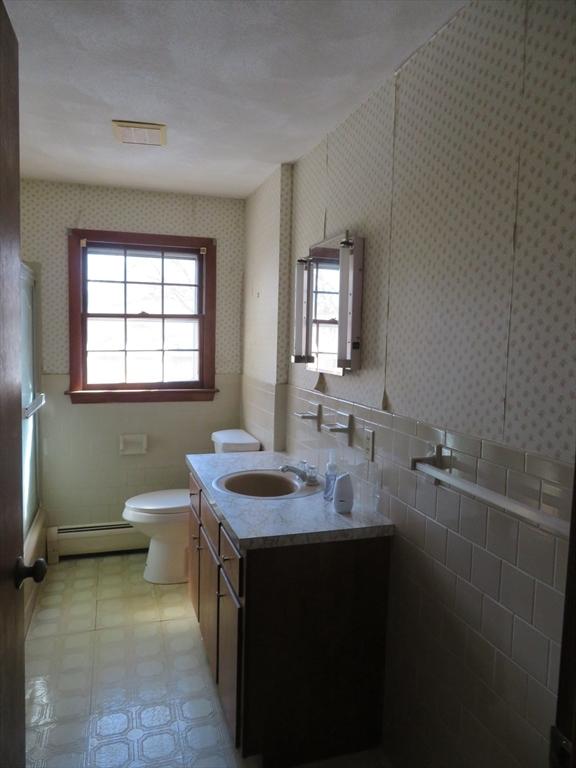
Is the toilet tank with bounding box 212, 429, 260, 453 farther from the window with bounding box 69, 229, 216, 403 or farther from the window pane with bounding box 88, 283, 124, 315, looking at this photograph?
the window pane with bounding box 88, 283, 124, 315

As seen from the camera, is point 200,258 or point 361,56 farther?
point 200,258

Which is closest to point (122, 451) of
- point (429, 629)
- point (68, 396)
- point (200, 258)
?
point (68, 396)

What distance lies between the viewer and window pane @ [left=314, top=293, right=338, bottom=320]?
2.48 m

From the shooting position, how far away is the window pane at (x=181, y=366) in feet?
13.2

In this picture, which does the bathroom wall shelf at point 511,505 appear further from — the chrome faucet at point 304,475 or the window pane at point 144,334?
the window pane at point 144,334

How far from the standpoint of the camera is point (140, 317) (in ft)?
12.8

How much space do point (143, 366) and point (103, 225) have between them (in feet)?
3.30

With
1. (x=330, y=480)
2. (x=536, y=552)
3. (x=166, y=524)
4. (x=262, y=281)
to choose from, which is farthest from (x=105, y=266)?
(x=536, y=552)

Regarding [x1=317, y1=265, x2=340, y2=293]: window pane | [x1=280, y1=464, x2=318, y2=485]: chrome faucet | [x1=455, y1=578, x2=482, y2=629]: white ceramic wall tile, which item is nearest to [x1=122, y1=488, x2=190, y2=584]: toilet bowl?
[x1=280, y1=464, x2=318, y2=485]: chrome faucet

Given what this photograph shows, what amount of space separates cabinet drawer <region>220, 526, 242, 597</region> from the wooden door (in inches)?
30.9

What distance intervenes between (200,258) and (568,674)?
144 inches

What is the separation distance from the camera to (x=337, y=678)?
202cm

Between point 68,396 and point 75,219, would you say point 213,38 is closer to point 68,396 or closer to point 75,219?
point 75,219

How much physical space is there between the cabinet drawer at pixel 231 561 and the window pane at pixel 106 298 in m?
2.20
